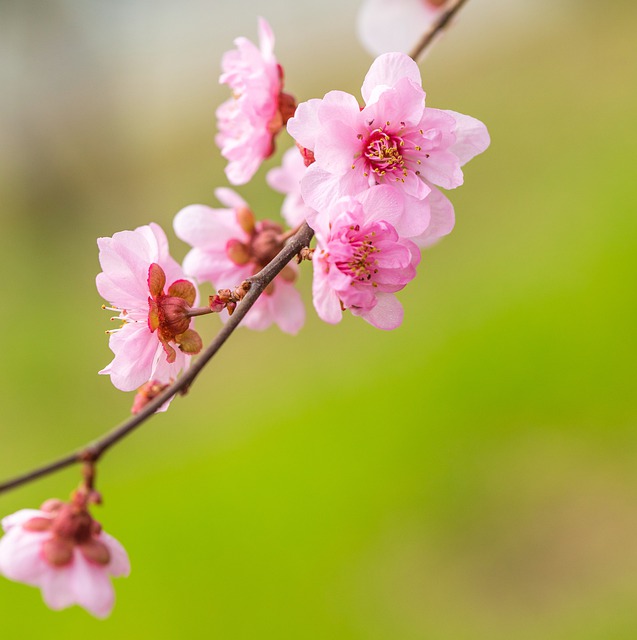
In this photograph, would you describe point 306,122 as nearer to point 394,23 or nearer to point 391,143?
point 391,143

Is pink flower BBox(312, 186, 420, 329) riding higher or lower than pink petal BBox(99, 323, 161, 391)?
higher

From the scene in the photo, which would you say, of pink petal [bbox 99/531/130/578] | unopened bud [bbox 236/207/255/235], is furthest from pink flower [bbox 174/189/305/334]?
pink petal [bbox 99/531/130/578]

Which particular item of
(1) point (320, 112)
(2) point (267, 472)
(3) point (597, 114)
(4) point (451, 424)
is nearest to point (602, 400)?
(4) point (451, 424)

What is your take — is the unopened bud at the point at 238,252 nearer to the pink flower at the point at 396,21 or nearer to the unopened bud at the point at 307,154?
the unopened bud at the point at 307,154

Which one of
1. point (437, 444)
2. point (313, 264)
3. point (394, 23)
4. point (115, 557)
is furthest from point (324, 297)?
point (437, 444)

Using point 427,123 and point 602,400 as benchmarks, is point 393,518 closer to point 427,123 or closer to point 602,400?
point 602,400

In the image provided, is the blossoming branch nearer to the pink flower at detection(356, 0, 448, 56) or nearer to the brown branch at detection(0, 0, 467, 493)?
the brown branch at detection(0, 0, 467, 493)
